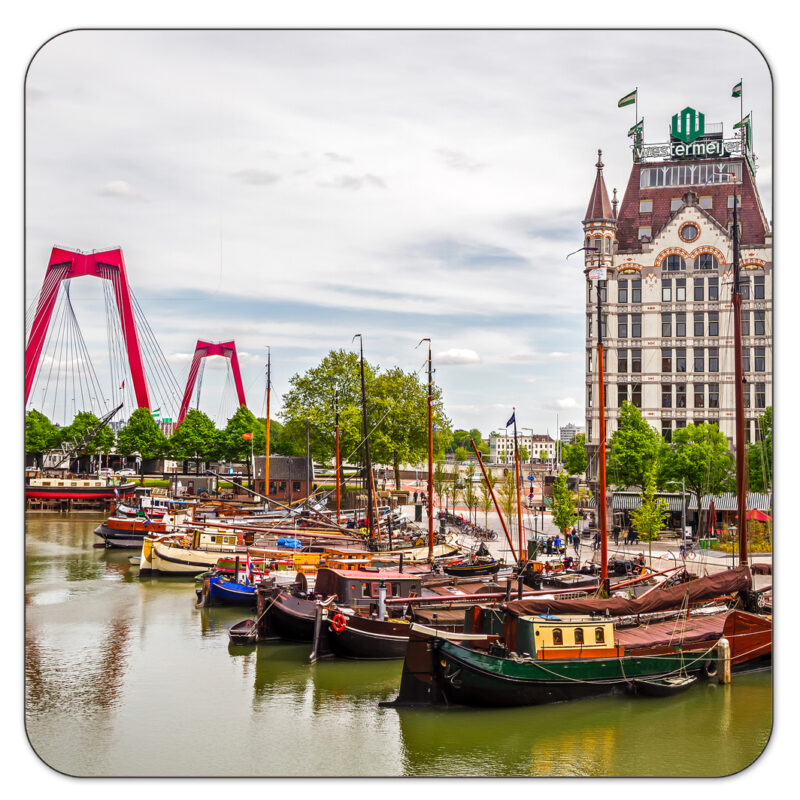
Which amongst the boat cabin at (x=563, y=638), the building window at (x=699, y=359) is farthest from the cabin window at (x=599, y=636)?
the building window at (x=699, y=359)

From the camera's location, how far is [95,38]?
44.9ft

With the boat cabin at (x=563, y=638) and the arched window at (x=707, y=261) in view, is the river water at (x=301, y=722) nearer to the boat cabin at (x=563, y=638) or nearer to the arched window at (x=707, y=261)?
the boat cabin at (x=563, y=638)

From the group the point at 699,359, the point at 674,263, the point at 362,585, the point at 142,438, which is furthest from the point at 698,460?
the point at 142,438

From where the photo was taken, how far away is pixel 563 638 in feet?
66.5

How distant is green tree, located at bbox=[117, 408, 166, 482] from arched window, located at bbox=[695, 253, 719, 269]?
4996 cm

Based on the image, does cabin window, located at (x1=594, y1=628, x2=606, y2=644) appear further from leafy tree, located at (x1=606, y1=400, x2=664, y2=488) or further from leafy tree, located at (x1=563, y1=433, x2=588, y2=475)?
leafy tree, located at (x1=563, y1=433, x2=588, y2=475)

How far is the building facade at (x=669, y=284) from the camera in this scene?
54000 millimetres

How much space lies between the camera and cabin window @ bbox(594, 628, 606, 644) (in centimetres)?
2050

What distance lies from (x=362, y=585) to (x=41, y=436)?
53.4 metres

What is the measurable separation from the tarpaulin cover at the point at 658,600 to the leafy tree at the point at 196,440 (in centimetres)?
6559

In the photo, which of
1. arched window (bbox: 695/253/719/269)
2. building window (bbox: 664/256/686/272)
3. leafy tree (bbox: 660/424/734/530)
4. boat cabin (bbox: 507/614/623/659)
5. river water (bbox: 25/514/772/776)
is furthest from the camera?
building window (bbox: 664/256/686/272)

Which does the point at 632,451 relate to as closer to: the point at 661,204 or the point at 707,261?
the point at 707,261

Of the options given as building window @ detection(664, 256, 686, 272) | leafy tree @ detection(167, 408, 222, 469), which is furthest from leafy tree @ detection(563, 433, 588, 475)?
leafy tree @ detection(167, 408, 222, 469)
